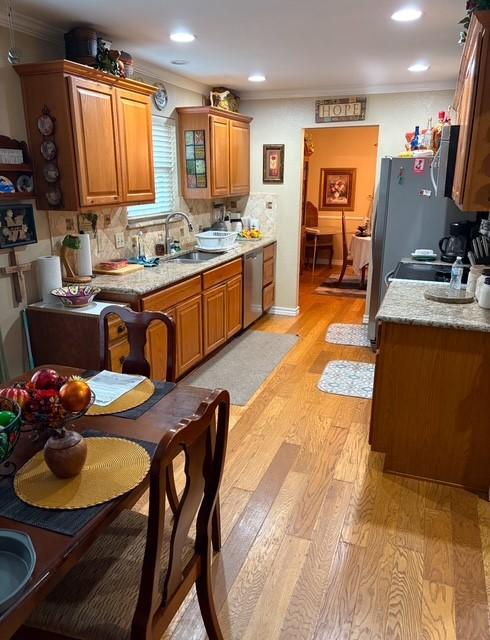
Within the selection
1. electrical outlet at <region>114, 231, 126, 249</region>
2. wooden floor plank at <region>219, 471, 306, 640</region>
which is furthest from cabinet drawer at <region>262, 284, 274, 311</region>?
wooden floor plank at <region>219, 471, 306, 640</region>

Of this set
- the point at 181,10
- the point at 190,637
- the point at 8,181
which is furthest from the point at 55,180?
the point at 190,637

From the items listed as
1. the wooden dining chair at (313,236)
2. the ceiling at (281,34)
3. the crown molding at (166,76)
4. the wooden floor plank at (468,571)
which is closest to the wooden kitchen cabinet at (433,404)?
the wooden floor plank at (468,571)

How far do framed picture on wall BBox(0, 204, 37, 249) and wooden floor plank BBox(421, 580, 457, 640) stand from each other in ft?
8.65

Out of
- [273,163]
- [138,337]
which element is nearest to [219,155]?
[273,163]

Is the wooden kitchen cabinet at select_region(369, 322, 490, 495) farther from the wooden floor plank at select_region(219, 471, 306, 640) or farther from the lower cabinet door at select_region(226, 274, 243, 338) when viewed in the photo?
the lower cabinet door at select_region(226, 274, 243, 338)

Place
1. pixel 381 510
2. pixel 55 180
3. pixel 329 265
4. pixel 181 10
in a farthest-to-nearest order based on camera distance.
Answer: pixel 329 265 < pixel 55 180 < pixel 181 10 < pixel 381 510

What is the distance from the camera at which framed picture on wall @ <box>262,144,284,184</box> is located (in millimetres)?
5227

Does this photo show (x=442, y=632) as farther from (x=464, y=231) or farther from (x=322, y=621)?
(x=464, y=231)

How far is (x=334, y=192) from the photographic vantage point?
8.07m

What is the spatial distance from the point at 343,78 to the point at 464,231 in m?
1.84

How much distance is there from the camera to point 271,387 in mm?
3686

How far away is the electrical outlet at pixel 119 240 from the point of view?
366 cm

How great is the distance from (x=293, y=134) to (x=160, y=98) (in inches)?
64.2

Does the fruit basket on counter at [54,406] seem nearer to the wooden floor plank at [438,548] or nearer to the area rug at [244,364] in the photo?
the wooden floor plank at [438,548]
